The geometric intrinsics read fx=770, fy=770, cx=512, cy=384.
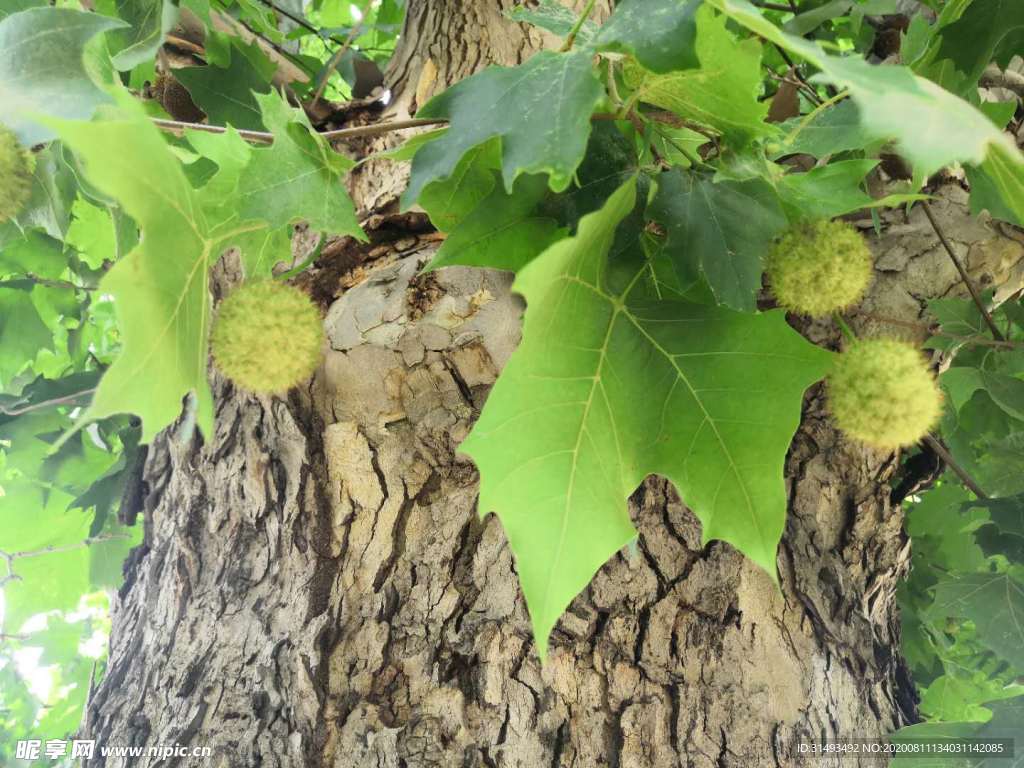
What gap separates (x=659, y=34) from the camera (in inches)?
28.8

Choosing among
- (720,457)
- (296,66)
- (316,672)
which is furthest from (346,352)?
(296,66)

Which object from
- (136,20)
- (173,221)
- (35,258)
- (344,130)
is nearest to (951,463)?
(344,130)

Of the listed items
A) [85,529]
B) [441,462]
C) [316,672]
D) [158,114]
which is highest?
[158,114]

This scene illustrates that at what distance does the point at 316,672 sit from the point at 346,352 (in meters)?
0.49

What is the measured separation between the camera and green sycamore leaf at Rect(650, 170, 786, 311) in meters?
0.89

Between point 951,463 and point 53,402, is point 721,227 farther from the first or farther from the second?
point 53,402

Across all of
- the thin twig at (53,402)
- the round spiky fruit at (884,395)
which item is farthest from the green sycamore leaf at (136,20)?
the round spiky fruit at (884,395)

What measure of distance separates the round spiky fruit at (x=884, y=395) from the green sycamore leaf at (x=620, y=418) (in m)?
0.04

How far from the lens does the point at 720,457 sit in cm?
92

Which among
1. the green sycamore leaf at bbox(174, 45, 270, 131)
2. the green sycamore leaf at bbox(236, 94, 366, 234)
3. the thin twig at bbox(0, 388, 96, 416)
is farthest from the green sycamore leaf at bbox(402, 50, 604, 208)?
the thin twig at bbox(0, 388, 96, 416)

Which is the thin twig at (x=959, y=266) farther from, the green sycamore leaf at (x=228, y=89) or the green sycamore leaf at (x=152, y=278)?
the green sycamore leaf at (x=228, y=89)

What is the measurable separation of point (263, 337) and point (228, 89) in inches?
33.5

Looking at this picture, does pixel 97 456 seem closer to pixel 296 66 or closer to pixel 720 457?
pixel 296 66

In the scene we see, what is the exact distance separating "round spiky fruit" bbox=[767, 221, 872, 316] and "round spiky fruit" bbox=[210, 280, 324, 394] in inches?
22.1
